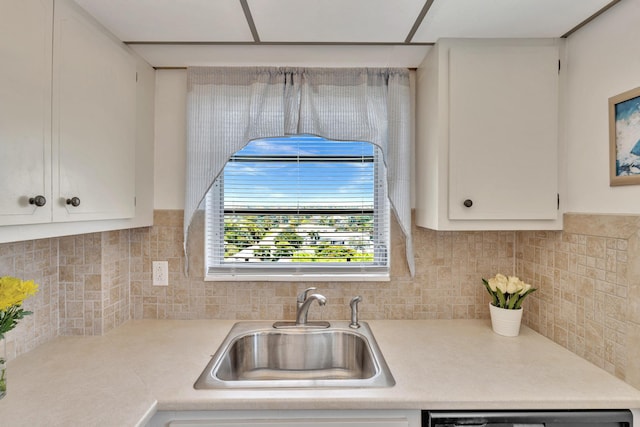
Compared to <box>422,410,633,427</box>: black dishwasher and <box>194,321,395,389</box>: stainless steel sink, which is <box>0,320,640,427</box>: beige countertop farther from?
<box>194,321,395,389</box>: stainless steel sink

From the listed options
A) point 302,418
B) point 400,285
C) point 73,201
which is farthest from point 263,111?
point 302,418

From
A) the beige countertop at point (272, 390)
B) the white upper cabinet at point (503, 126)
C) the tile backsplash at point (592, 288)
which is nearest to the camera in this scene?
the beige countertop at point (272, 390)

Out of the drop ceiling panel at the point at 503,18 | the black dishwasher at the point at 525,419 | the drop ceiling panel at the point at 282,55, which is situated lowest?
the black dishwasher at the point at 525,419

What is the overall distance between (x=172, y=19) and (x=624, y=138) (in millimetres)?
1683

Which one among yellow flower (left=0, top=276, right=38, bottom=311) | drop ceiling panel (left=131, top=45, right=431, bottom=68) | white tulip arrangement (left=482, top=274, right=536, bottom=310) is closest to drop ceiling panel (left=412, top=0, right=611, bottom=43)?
drop ceiling panel (left=131, top=45, right=431, bottom=68)

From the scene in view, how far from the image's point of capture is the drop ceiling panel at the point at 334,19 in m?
1.18

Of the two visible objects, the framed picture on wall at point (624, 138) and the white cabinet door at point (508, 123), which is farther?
the white cabinet door at point (508, 123)

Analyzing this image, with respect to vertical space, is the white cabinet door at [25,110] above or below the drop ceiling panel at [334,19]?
below

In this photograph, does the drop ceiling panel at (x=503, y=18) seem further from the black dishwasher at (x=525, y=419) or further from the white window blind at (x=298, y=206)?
the black dishwasher at (x=525, y=419)

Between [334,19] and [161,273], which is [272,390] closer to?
[161,273]

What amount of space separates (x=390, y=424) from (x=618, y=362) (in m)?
0.83

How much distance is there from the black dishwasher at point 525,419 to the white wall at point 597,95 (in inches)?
26.2

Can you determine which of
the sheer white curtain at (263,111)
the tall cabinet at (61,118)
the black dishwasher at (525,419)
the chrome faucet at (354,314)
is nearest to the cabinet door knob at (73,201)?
the tall cabinet at (61,118)

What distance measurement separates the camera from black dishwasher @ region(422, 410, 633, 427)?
1053mm
